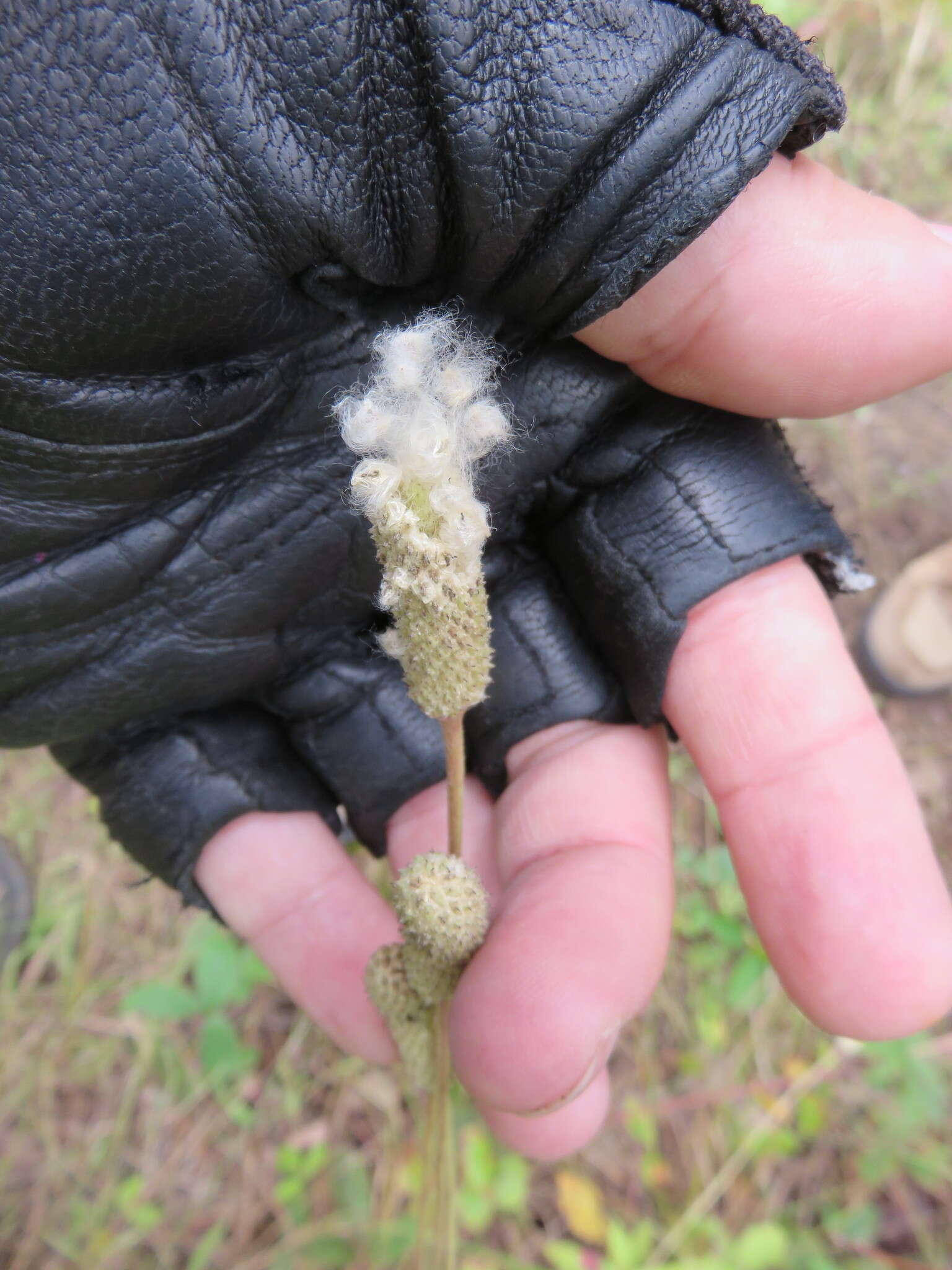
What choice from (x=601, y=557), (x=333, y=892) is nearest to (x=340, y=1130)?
(x=333, y=892)

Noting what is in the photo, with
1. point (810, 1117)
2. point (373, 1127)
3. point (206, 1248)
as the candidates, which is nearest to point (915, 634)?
point (810, 1117)

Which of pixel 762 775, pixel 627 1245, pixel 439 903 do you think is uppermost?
pixel 439 903

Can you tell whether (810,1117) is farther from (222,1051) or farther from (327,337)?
(327,337)

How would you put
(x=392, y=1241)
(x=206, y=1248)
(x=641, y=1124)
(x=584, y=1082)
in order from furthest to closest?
(x=641, y=1124)
(x=206, y=1248)
(x=392, y=1241)
(x=584, y=1082)

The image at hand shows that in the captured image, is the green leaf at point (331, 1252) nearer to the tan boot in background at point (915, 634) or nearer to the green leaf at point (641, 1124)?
the green leaf at point (641, 1124)

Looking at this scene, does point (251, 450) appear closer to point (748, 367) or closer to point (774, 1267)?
point (748, 367)

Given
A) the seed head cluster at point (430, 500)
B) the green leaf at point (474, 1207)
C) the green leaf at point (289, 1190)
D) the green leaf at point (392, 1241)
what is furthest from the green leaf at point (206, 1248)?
the seed head cluster at point (430, 500)
